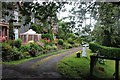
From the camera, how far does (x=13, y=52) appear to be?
33.9 ft

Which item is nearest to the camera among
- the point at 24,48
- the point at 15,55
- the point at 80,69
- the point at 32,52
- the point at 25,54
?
the point at 80,69

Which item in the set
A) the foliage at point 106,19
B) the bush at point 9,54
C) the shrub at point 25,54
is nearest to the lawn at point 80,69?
the foliage at point 106,19

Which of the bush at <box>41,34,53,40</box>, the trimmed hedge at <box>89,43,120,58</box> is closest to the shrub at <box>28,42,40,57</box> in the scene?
the trimmed hedge at <box>89,43,120,58</box>

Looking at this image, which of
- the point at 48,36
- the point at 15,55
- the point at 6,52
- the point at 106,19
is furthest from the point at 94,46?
the point at 48,36

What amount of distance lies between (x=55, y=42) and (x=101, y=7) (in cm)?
851

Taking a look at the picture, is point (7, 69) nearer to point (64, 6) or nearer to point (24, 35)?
point (64, 6)

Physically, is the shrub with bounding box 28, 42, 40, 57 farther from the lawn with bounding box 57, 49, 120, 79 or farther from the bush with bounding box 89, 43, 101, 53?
the bush with bounding box 89, 43, 101, 53

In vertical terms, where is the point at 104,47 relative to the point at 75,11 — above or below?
below

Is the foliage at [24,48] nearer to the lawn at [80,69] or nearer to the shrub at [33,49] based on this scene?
the shrub at [33,49]

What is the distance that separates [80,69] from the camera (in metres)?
9.20

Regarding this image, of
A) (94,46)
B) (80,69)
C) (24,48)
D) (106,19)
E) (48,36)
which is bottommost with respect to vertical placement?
(80,69)

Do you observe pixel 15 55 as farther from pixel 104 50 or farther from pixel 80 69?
pixel 104 50

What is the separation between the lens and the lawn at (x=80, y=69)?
328 inches

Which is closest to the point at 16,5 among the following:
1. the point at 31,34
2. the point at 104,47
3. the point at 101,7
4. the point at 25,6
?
the point at 25,6
